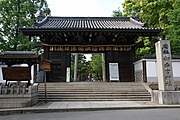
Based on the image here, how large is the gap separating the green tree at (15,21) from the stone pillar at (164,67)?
18151mm

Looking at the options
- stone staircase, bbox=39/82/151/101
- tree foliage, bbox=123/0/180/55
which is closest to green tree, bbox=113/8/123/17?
tree foliage, bbox=123/0/180/55

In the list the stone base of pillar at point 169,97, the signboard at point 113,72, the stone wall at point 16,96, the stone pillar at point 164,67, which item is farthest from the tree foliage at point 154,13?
the stone wall at point 16,96

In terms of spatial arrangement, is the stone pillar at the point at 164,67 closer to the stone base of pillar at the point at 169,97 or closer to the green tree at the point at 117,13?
the stone base of pillar at the point at 169,97

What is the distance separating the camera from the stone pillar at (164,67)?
43.8 ft

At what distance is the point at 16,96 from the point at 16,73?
1.77 meters

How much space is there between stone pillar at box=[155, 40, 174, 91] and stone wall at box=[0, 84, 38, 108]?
26.2 feet

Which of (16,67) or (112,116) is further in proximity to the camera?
(16,67)

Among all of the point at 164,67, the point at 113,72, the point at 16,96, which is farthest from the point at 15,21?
the point at 164,67

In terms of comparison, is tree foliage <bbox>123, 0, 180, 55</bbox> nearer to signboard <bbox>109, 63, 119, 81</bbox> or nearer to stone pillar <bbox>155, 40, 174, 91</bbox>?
signboard <bbox>109, 63, 119, 81</bbox>

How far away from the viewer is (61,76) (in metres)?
19.9

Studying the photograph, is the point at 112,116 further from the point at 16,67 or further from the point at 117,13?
the point at 117,13

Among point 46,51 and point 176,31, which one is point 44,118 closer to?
point 46,51

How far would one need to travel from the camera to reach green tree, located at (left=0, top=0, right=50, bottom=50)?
91.2 feet

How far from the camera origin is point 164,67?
44.7 feet
